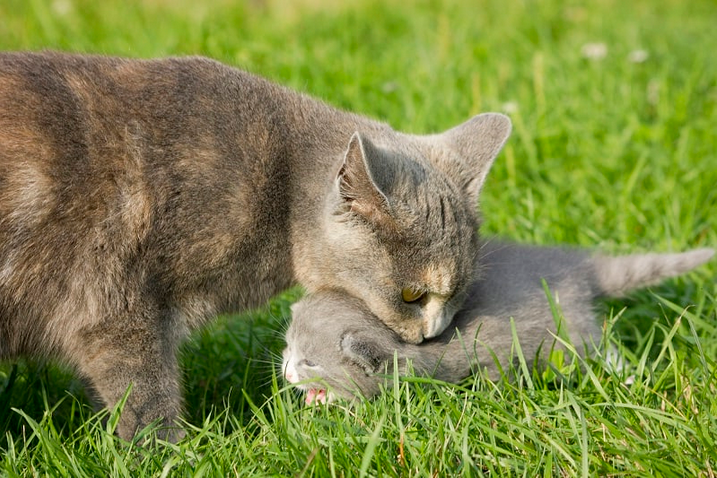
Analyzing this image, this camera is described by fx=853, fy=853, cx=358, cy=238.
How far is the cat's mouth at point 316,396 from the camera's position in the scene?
3.27m

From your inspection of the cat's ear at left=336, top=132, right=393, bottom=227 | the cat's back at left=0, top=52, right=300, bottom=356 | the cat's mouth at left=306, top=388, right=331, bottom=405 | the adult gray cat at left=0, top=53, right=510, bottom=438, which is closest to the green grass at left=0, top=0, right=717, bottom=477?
the cat's mouth at left=306, top=388, right=331, bottom=405

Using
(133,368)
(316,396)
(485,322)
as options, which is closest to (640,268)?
(485,322)

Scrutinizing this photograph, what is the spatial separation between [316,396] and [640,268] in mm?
1685

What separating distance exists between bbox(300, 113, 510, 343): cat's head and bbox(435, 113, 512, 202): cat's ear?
8 centimetres

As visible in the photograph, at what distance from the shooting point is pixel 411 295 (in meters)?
3.39

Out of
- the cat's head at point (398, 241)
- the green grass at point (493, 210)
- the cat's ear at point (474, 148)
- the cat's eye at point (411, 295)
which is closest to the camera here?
the green grass at point (493, 210)

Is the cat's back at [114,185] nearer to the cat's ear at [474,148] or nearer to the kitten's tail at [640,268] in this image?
the cat's ear at [474,148]

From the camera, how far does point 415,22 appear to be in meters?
7.16

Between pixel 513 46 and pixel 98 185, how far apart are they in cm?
441

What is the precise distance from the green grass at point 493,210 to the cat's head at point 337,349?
127mm

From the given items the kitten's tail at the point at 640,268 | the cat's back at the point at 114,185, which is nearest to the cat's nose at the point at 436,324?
the cat's back at the point at 114,185

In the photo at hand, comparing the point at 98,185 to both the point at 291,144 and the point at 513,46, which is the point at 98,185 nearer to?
the point at 291,144

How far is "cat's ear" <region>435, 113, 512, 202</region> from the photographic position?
12.0 feet

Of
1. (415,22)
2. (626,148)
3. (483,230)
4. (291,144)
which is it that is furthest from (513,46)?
(291,144)
